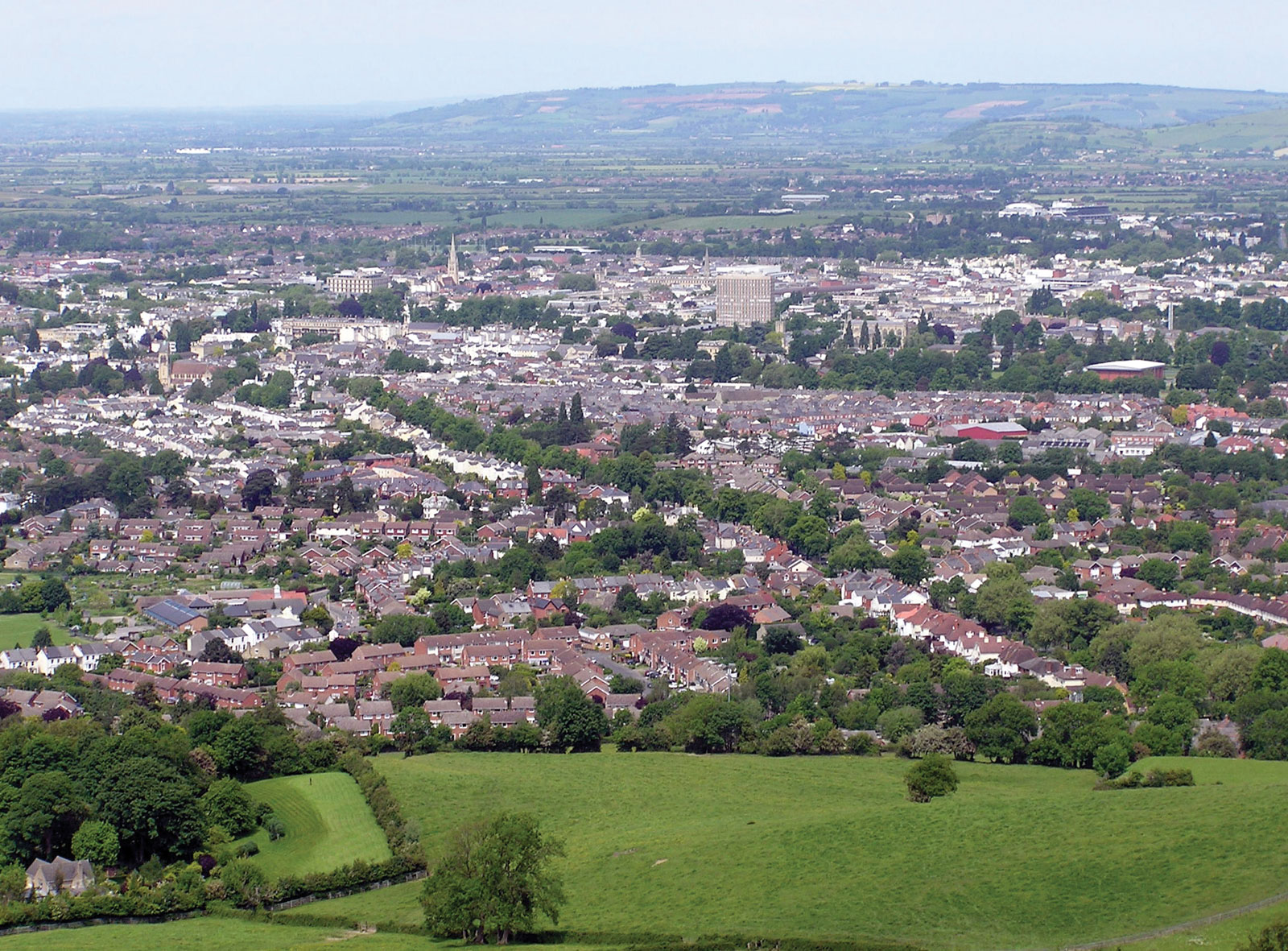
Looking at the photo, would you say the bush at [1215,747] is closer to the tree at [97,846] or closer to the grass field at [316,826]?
the grass field at [316,826]

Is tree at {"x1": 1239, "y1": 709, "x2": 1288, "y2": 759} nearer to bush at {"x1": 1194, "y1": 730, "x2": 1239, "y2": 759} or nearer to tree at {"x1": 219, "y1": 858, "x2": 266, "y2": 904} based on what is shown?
bush at {"x1": 1194, "y1": 730, "x2": 1239, "y2": 759}

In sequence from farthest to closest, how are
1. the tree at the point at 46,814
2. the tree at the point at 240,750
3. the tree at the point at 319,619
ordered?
the tree at the point at 319,619 → the tree at the point at 240,750 → the tree at the point at 46,814

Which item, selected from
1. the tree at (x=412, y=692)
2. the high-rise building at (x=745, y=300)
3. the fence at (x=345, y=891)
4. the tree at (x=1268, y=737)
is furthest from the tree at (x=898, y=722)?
the high-rise building at (x=745, y=300)

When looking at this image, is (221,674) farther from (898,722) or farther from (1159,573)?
(1159,573)

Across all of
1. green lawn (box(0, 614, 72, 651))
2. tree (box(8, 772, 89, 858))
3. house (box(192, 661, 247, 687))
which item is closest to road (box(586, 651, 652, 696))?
house (box(192, 661, 247, 687))

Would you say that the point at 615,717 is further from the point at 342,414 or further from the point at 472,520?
the point at 342,414

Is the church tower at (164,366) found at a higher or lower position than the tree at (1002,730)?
lower
